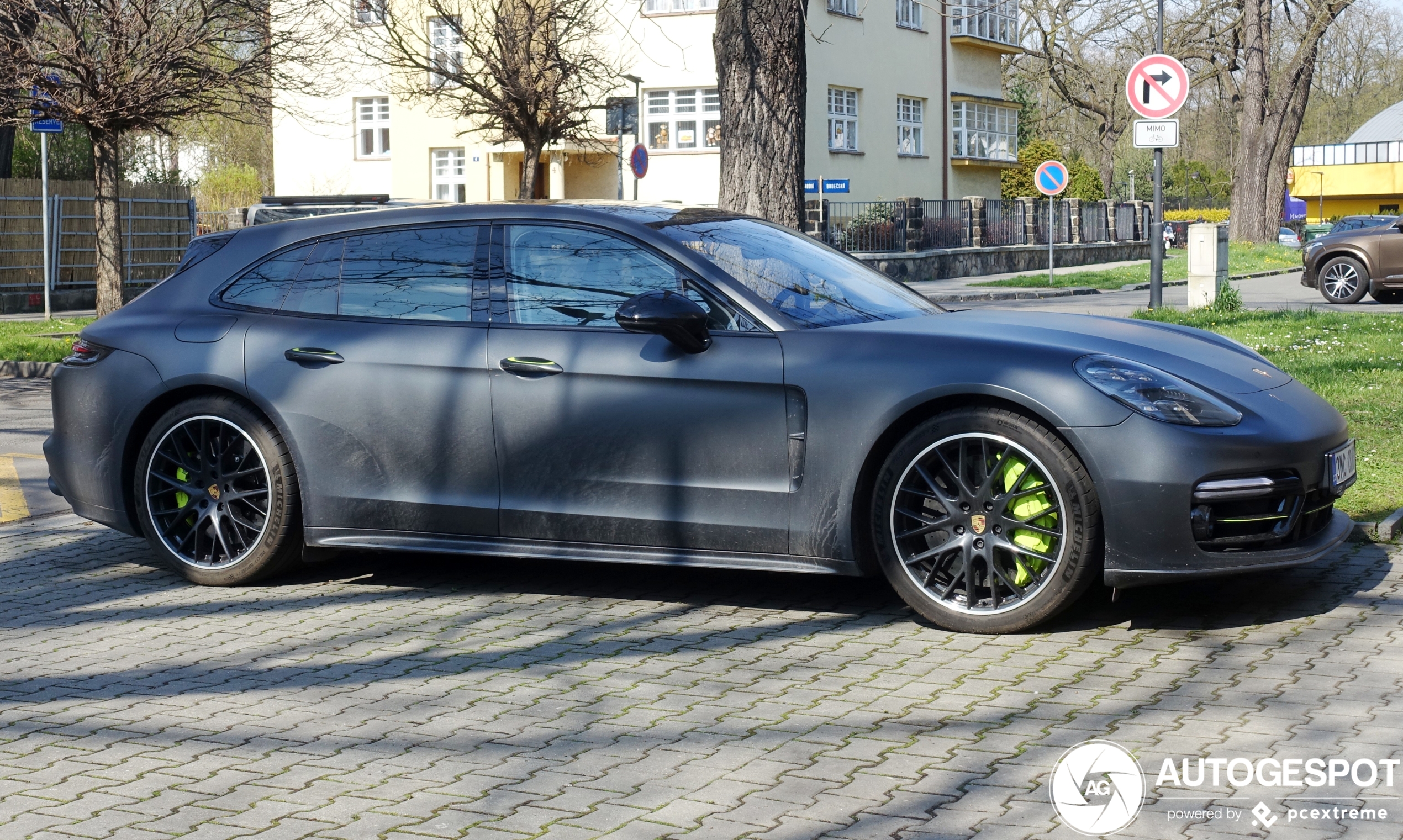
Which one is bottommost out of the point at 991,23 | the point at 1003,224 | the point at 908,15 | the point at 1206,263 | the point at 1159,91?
the point at 1206,263

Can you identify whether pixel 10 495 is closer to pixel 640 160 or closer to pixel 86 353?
pixel 86 353

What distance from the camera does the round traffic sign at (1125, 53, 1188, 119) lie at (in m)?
16.4

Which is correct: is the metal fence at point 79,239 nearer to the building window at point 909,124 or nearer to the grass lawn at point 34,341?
the grass lawn at point 34,341

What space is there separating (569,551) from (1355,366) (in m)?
8.25

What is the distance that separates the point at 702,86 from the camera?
39.7 metres

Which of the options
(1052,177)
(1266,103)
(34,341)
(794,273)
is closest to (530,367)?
(794,273)

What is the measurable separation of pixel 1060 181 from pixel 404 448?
26971mm

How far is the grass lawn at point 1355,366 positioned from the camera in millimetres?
7457

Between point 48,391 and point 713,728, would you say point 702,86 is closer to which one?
point 48,391

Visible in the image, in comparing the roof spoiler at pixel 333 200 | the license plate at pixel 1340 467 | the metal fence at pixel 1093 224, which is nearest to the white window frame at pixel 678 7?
the metal fence at pixel 1093 224

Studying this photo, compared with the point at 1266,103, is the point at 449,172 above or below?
below

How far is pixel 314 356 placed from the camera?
6.09 m

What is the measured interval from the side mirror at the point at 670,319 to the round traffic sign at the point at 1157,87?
40.1 ft

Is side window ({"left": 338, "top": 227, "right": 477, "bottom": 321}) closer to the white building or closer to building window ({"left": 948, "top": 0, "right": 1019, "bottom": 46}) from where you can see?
the white building
